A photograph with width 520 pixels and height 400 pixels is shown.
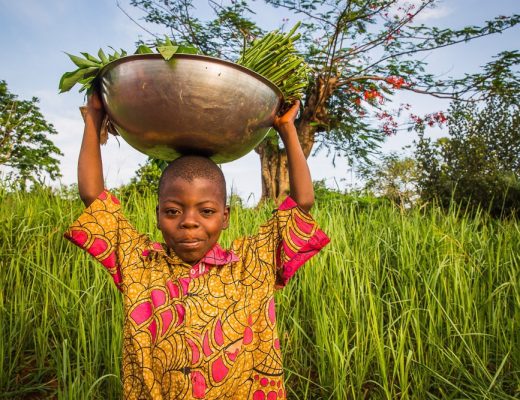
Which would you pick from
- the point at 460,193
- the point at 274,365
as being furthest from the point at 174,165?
the point at 460,193

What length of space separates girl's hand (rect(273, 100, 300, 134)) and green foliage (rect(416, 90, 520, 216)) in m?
8.86

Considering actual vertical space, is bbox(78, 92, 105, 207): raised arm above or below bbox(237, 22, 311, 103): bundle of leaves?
below

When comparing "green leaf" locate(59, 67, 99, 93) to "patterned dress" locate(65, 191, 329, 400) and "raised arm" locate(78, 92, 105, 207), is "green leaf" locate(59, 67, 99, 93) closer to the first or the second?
"raised arm" locate(78, 92, 105, 207)

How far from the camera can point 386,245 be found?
3.10 meters

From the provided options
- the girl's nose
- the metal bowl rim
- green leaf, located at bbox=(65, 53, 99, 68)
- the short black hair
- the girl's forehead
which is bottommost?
the girl's nose

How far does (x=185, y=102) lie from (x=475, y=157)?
10385 millimetres

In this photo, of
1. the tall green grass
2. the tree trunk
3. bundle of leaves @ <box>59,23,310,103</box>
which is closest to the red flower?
the tree trunk

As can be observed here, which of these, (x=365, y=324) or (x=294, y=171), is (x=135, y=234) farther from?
(x=365, y=324)

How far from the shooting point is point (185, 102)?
114cm

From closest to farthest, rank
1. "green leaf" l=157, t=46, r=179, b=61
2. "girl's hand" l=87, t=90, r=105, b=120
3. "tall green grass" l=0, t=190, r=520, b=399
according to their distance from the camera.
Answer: "green leaf" l=157, t=46, r=179, b=61 → "girl's hand" l=87, t=90, r=105, b=120 → "tall green grass" l=0, t=190, r=520, b=399

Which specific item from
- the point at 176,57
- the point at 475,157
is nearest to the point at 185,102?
the point at 176,57

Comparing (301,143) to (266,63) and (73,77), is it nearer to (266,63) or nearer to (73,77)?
(266,63)

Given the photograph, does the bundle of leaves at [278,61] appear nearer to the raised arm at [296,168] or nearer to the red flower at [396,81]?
the raised arm at [296,168]

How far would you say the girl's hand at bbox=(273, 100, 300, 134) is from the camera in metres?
1.43
